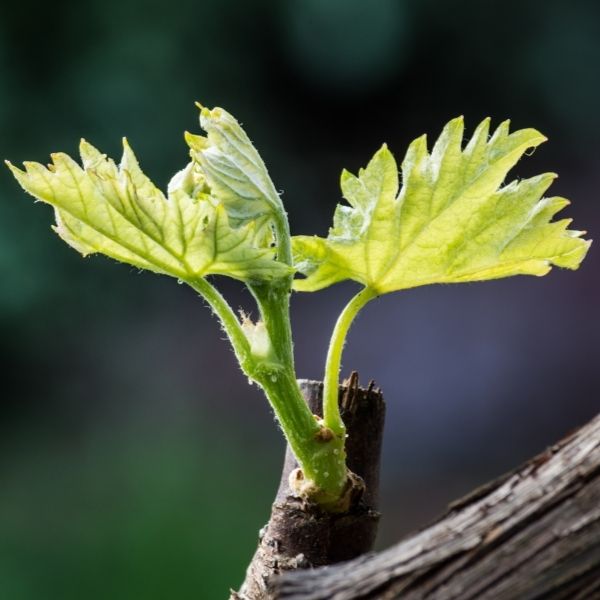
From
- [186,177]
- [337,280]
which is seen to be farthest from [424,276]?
[186,177]

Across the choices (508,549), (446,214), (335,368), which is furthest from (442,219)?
(508,549)

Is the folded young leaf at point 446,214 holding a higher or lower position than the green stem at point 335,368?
higher

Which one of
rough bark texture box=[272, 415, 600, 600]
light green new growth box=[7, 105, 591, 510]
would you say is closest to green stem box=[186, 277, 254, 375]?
light green new growth box=[7, 105, 591, 510]

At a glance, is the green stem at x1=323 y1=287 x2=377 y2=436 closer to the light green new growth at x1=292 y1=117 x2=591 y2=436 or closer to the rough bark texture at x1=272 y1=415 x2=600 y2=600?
the light green new growth at x1=292 y1=117 x2=591 y2=436

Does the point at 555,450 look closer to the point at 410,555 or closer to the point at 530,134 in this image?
the point at 410,555

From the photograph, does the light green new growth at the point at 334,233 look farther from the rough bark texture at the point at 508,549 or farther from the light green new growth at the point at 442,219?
the rough bark texture at the point at 508,549

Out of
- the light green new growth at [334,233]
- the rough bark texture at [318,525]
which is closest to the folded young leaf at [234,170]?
the light green new growth at [334,233]
